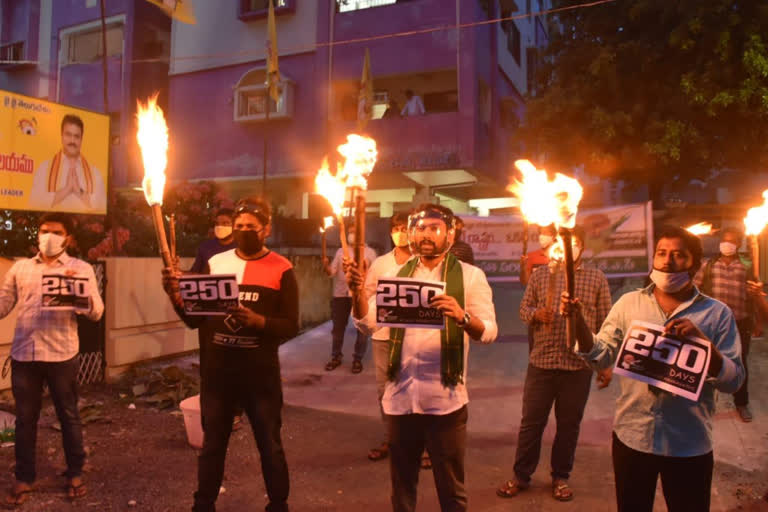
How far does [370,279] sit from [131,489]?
9.15 feet

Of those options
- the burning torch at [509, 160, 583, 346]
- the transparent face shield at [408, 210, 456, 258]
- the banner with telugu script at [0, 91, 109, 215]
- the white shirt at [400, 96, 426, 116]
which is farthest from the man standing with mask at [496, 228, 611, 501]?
the white shirt at [400, 96, 426, 116]

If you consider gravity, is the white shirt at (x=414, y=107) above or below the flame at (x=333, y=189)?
above

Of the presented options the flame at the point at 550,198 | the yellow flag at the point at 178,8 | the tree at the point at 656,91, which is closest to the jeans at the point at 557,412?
the flame at the point at 550,198

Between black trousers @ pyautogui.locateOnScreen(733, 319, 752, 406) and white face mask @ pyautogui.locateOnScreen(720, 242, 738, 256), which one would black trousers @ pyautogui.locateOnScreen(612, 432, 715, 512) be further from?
black trousers @ pyautogui.locateOnScreen(733, 319, 752, 406)

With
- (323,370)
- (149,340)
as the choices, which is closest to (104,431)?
(149,340)

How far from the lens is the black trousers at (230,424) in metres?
3.79

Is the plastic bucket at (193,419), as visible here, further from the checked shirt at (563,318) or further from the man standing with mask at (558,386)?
the checked shirt at (563,318)

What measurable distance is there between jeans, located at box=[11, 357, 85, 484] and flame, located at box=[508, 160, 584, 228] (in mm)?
3875

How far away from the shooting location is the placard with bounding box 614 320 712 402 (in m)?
2.81

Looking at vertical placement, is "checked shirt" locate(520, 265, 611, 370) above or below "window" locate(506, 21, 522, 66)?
below

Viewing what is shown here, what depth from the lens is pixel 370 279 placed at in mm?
4602

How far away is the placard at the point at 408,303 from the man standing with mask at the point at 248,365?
898mm

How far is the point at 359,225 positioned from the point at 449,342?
949 millimetres

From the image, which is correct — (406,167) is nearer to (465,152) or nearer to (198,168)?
(465,152)
